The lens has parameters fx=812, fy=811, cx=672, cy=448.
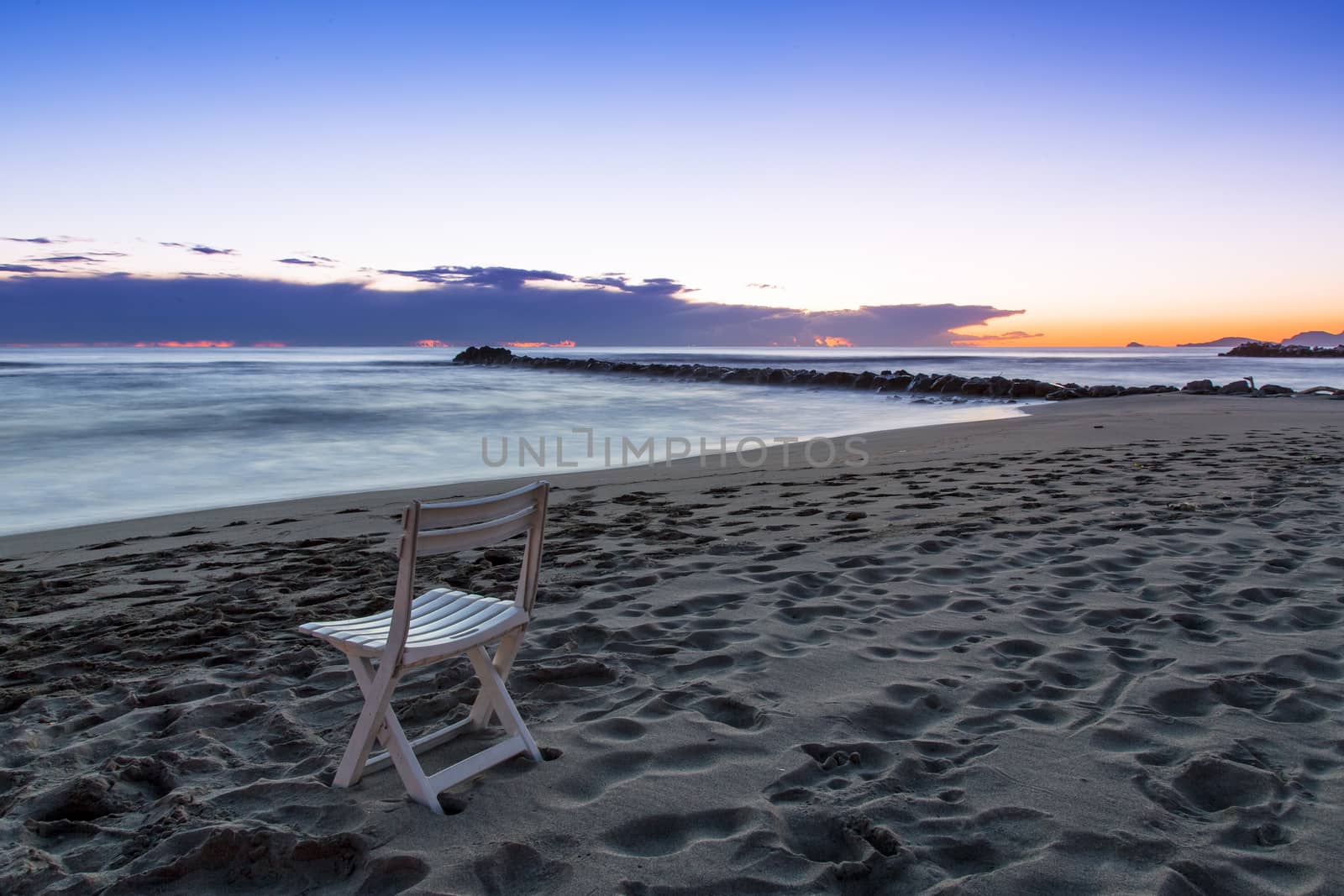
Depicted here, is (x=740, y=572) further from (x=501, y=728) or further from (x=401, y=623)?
(x=401, y=623)

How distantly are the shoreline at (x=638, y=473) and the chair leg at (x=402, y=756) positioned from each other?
428 centimetres

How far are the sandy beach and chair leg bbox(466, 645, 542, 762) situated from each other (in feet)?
0.32

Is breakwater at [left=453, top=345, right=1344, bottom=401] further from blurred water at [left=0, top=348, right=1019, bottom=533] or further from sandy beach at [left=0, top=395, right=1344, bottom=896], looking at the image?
sandy beach at [left=0, top=395, right=1344, bottom=896]

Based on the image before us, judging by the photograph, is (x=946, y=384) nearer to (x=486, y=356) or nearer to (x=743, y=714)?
(x=743, y=714)

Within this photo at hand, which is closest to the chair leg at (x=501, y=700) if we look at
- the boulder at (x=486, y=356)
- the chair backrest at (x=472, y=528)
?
the chair backrest at (x=472, y=528)

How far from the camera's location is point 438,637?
254 centimetres

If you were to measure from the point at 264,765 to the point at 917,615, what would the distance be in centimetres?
301

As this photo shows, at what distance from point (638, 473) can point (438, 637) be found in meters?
7.46

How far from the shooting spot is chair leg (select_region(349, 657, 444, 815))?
8.24 ft

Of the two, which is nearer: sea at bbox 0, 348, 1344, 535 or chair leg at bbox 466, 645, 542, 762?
chair leg at bbox 466, 645, 542, 762

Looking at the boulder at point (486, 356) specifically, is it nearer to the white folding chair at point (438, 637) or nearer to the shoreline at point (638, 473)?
the shoreline at point (638, 473)

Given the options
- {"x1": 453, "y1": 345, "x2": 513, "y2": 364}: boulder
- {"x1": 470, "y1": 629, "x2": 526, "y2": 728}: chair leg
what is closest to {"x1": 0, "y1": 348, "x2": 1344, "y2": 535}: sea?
{"x1": 470, "y1": 629, "x2": 526, "y2": 728}: chair leg

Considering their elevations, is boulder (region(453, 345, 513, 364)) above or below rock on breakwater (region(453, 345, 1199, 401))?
above

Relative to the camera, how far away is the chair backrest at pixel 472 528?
2.27 meters
